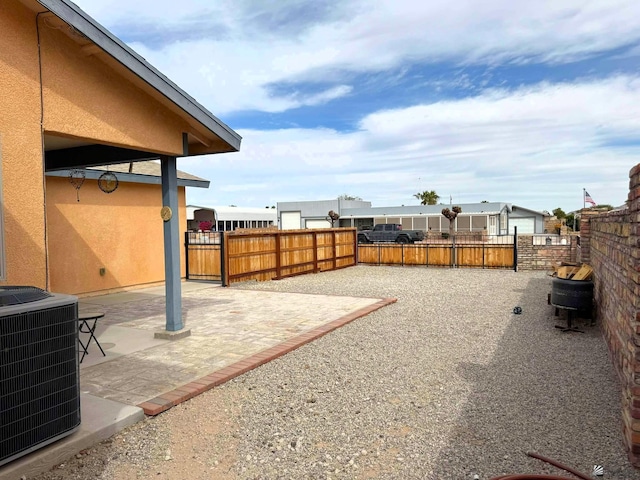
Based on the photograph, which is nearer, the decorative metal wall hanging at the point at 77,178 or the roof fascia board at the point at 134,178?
the roof fascia board at the point at 134,178

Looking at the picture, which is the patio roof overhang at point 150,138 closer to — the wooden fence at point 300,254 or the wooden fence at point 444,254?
the wooden fence at point 300,254

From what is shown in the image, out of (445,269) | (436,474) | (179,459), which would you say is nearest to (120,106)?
(179,459)

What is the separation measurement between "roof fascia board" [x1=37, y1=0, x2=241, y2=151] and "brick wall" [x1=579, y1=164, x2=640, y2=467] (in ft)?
16.8

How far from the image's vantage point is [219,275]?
44.8ft

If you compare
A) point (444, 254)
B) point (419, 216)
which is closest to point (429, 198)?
point (419, 216)

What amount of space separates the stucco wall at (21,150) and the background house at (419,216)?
3915cm

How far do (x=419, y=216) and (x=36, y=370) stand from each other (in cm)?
4321

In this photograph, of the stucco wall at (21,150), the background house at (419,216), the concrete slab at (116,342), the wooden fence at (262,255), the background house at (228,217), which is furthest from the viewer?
the background house at (419,216)

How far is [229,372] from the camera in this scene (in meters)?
5.23

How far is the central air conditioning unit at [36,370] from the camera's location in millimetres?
2910

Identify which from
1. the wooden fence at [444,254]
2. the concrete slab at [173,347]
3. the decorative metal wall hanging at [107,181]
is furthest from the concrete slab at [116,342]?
the wooden fence at [444,254]

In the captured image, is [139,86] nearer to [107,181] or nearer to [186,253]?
[107,181]

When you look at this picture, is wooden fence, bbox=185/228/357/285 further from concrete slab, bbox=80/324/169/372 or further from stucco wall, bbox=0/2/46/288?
stucco wall, bbox=0/2/46/288

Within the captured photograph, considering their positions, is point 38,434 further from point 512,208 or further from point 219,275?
point 512,208
